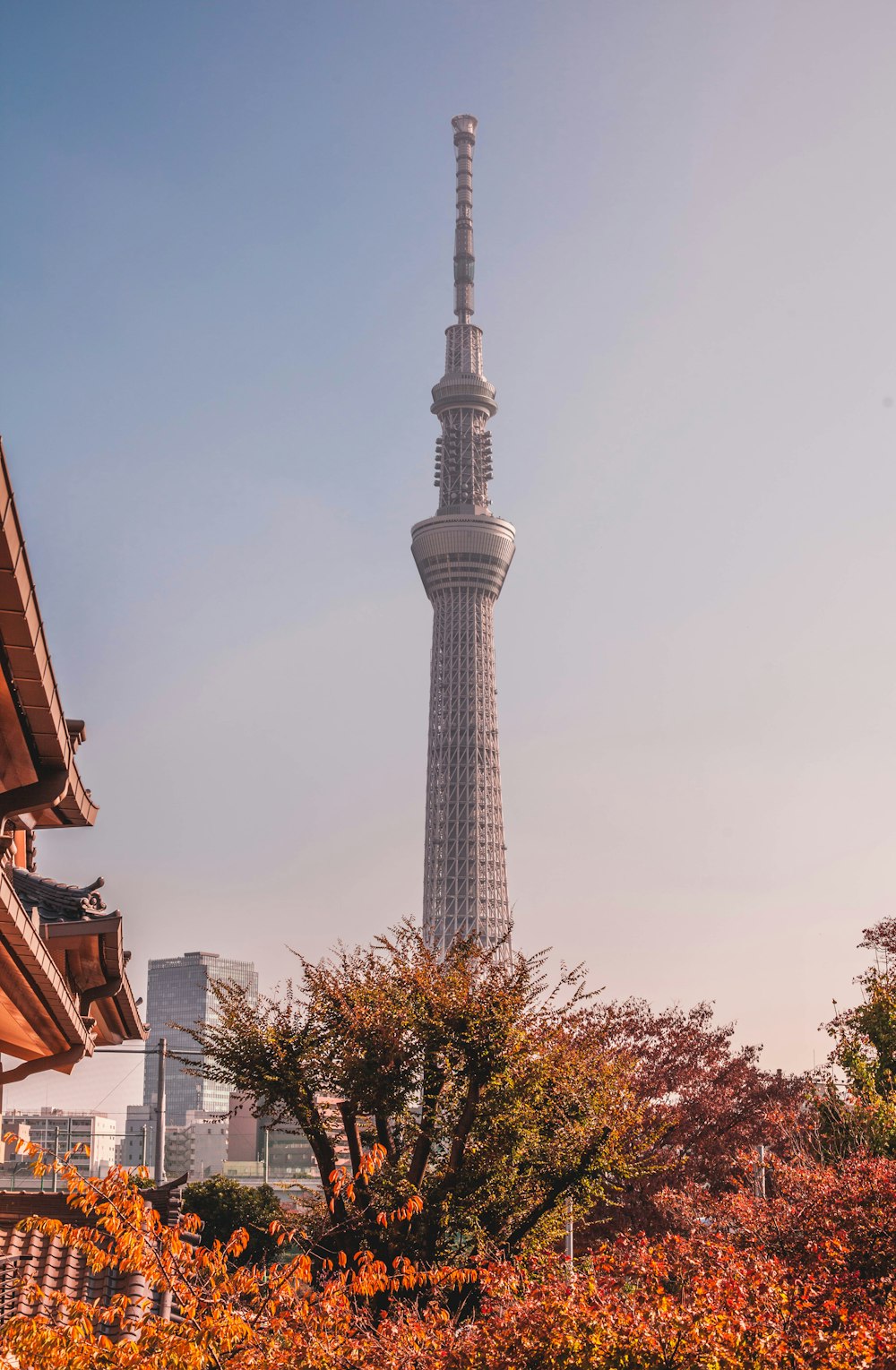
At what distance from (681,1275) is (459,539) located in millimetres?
141889

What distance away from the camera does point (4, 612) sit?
722cm

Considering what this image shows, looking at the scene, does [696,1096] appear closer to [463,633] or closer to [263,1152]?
[263,1152]

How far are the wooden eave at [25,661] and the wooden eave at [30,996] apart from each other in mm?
910

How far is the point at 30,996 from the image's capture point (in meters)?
11.1

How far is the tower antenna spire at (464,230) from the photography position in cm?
16638

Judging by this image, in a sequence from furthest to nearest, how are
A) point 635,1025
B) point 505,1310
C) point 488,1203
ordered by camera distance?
point 635,1025
point 488,1203
point 505,1310

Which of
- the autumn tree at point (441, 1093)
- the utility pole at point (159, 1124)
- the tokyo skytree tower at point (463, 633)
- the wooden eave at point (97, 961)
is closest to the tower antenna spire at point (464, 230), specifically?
the tokyo skytree tower at point (463, 633)

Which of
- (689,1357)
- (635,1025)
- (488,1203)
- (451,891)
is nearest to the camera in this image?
(689,1357)

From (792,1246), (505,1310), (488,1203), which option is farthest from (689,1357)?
(488,1203)

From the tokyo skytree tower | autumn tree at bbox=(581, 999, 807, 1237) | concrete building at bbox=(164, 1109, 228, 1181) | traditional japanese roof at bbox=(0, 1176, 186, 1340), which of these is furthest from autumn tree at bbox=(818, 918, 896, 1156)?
concrete building at bbox=(164, 1109, 228, 1181)

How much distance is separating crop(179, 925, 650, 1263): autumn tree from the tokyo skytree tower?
374 feet

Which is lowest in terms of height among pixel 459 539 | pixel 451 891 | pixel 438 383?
pixel 451 891

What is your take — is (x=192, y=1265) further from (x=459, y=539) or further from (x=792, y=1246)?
(x=459, y=539)

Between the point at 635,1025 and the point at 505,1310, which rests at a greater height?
the point at 635,1025
